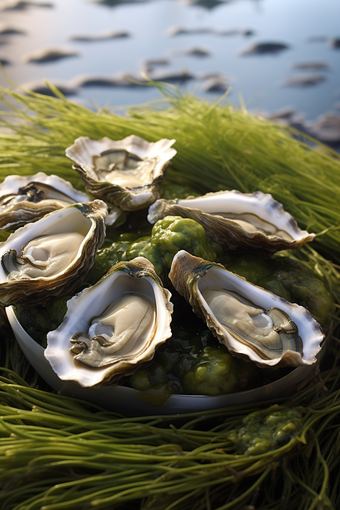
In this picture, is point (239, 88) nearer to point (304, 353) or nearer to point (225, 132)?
point (225, 132)

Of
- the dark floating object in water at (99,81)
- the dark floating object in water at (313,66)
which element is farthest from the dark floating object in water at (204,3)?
the dark floating object in water at (99,81)

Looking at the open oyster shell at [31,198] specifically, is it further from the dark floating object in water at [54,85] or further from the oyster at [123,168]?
the dark floating object in water at [54,85]

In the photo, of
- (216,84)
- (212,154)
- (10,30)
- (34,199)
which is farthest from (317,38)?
(34,199)

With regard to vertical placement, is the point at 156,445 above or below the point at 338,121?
above

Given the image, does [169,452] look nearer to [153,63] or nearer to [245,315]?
[245,315]

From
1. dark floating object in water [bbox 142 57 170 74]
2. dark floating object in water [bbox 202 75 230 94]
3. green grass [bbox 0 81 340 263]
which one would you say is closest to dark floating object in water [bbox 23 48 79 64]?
dark floating object in water [bbox 142 57 170 74]

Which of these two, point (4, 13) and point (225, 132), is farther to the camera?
point (4, 13)

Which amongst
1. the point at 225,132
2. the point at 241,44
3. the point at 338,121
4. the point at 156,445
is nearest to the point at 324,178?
the point at 225,132

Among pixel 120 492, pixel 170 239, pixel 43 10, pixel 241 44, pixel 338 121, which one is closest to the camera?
pixel 120 492
